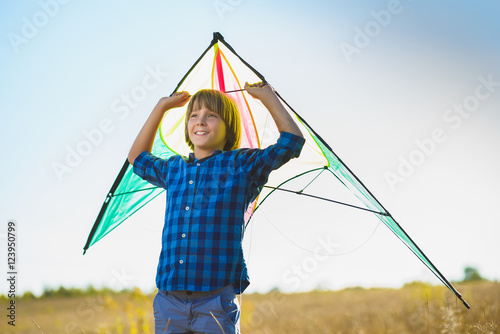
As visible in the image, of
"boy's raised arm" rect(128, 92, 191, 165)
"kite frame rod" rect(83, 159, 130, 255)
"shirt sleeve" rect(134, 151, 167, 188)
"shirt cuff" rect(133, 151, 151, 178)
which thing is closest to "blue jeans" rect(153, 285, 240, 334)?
"shirt sleeve" rect(134, 151, 167, 188)

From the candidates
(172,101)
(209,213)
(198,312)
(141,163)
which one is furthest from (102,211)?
(198,312)

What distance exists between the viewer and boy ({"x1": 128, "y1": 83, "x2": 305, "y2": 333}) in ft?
7.30

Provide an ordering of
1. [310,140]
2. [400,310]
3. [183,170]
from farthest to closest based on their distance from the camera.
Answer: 1. [400,310]
2. [310,140]
3. [183,170]

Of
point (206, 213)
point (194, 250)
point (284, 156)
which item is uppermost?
point (284, 156)

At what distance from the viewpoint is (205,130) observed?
8.66 feet

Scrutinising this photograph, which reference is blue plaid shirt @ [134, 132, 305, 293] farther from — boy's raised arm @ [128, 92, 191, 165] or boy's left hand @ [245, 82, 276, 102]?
boy's raised arm @ [128, 92, 191, 165]

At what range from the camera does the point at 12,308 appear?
4.33 m

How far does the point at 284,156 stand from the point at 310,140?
126 cm

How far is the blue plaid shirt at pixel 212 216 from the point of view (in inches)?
89.4

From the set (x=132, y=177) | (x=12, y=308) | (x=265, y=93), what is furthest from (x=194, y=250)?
(x=12, y=308)

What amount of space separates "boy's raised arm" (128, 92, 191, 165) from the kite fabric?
51 centimetres

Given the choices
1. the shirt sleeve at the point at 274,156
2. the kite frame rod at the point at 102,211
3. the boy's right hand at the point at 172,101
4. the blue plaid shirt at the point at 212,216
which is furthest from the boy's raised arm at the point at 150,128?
the shirt sleeve at the point at 274,156

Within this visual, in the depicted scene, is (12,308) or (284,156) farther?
(12,308)

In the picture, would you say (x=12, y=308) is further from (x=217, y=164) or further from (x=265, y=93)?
(x=265, y=93)
